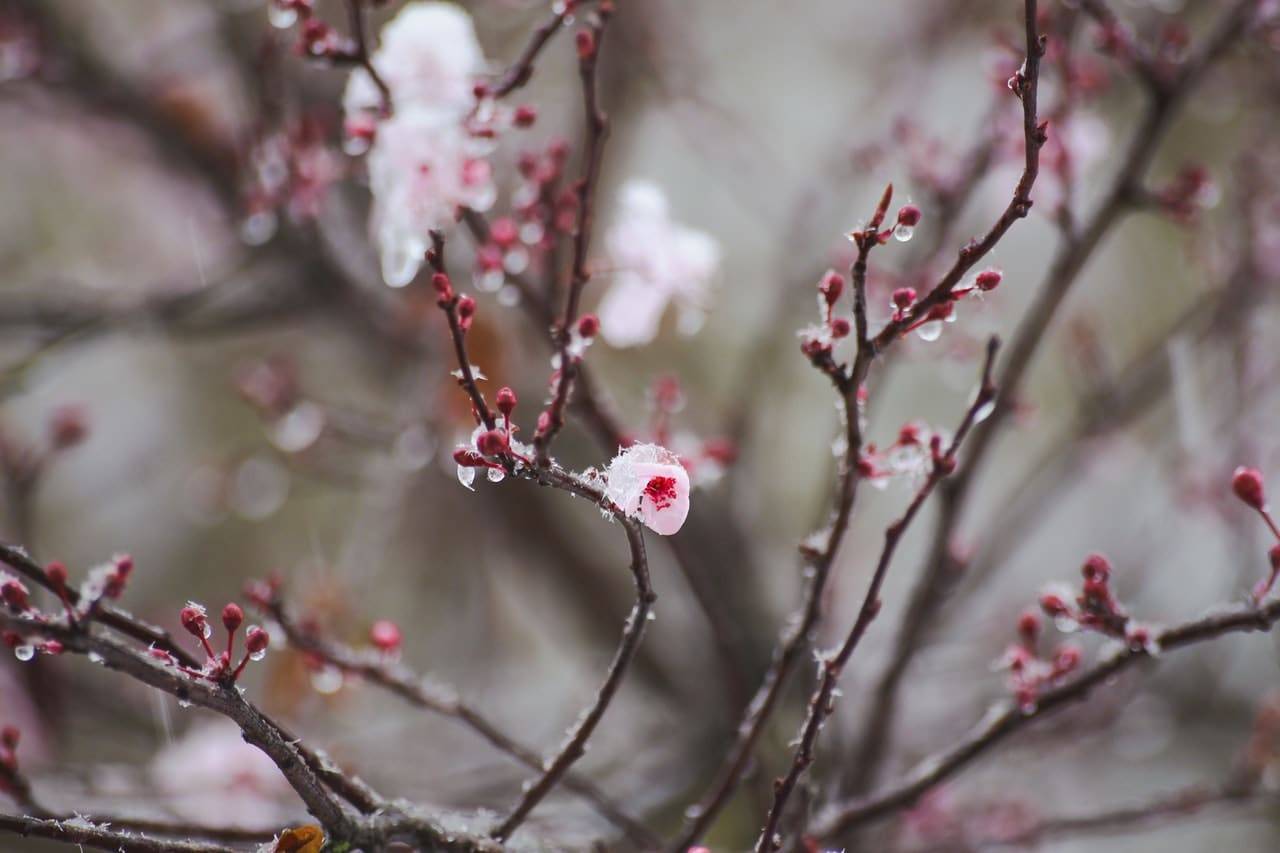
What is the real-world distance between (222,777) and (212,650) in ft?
6.85

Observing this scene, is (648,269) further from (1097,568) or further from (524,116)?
(1097,568)

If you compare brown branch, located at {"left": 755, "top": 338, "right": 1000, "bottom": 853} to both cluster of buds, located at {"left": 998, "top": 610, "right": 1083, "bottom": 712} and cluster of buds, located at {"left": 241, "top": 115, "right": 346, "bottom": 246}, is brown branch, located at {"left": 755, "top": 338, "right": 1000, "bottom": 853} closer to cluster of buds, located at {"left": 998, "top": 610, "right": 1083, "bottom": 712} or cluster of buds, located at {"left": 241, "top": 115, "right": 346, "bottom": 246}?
cluster of buds, located at {"left": 998, "top": 610, "right": 1083, "bottom": 712}

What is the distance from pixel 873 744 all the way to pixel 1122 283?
16.9ft

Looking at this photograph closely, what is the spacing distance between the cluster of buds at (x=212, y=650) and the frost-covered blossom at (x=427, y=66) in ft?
3.08

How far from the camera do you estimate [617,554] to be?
491cm

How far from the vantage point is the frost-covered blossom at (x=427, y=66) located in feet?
5.64

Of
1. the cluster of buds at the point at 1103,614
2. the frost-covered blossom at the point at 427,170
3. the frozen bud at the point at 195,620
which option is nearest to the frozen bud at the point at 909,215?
the cluster of buds at the point at 1103,614

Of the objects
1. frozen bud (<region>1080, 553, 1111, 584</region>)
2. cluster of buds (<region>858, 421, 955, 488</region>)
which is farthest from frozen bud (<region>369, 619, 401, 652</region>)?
frozen bud (<region>1080, 553, 1111, 584</region>)

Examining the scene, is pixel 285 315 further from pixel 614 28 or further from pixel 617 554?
pixel 617 554

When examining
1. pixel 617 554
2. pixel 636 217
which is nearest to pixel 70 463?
pixel 617 554

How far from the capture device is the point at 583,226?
56.1 inches

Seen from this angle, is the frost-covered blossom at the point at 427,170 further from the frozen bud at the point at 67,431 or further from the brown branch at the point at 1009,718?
the frozen bud at the point at 67,431

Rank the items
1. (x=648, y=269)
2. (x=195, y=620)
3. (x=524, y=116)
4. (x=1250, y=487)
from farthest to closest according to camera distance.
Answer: (x=648, y=269)
(x=524, y=116)
(x=1250, y=487)
(x=195, y=620)

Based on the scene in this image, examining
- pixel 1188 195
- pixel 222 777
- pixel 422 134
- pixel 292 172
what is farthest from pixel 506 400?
pixel 222 777
